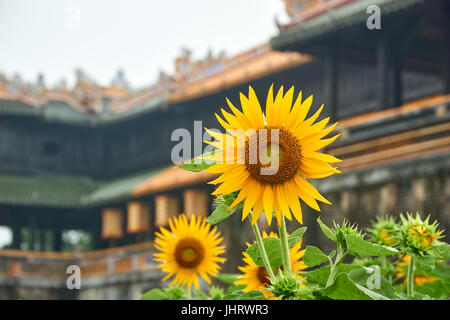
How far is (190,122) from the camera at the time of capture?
18984 mm

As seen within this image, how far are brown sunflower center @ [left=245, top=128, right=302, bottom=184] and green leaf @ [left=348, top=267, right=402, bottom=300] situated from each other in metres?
0.23

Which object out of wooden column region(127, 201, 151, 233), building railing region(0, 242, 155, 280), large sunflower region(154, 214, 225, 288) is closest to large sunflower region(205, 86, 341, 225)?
large sunflower region(154, 214, 225, 288)

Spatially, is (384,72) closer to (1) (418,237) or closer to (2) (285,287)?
(1) (418,237)

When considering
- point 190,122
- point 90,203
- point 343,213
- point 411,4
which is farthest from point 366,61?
point 90,203

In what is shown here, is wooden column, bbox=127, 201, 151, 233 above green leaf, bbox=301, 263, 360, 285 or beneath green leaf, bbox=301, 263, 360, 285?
A: above

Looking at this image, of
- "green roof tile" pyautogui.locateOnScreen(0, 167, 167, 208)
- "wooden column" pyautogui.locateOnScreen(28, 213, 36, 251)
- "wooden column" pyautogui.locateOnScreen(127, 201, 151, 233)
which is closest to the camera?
"wooden column" pyautogui.locateOnScreen(127, 201, 151, 233)

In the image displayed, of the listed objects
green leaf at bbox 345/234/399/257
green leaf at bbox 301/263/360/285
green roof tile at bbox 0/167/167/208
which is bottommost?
green leaf at bbox 301/263/360/285

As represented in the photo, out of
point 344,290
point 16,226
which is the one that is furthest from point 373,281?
point 16,226

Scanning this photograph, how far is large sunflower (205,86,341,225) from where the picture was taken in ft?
3.82

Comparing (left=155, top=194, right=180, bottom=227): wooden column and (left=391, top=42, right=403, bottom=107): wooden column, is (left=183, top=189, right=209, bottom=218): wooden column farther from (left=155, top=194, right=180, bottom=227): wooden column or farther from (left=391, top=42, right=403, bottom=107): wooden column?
(left=391, top=42, right=403, bottom=107): wooden column

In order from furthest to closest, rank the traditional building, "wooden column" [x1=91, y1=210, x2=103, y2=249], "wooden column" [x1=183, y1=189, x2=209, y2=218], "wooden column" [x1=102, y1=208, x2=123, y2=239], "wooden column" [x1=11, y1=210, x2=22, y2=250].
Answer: "wooden column" [x1=91, y1=210, x2=103, y2=249]
"wooden column" [x1=11, y1=210, x2=22, y2=250]
"wooden column" [x1=102, y1=208, x2=123, y2=239]
"wooden column" [x1=183, y1=189, x2=209, y2=218]
the traditional building

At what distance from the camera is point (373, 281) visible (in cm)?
129
